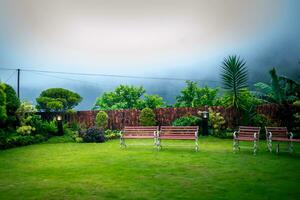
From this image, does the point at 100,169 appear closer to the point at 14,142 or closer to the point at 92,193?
the point at 92,193

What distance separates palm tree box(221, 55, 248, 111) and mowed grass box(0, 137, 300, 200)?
288 inches

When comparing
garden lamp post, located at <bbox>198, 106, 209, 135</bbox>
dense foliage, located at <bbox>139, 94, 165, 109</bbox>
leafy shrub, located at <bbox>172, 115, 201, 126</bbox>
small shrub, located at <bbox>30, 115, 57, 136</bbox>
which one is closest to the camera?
garden lamp post, located at <bbox>198, 106, 209, 135</bbox>

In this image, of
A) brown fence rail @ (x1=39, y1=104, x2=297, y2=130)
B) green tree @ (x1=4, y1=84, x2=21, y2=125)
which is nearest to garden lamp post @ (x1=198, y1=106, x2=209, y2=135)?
brown fence rail @ (x1=39, y1=104, x2=297, y2=130)

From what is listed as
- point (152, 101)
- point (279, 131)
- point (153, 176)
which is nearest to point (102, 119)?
point (152, 101)

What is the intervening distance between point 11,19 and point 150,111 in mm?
28138

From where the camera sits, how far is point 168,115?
22.9m

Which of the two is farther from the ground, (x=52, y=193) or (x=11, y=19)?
(x=11, y=19)

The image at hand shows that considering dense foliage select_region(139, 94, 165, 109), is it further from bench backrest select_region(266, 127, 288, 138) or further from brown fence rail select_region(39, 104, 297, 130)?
bench backrest select_region(266, 127, 288, 138)

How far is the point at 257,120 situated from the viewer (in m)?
18.3

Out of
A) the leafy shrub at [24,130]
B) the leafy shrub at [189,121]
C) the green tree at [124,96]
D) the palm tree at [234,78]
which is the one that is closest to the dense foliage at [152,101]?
the green tree at [124,96]

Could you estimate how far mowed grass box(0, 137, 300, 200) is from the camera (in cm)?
648

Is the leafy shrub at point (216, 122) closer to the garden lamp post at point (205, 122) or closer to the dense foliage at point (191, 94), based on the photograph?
the garden lamp post at point (205, 122)

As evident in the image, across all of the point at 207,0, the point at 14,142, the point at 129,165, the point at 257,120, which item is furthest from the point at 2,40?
the point at 129,165

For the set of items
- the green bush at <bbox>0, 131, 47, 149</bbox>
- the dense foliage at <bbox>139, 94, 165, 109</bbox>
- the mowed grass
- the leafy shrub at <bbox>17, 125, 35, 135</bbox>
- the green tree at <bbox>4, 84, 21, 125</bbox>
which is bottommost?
the mowed grass
